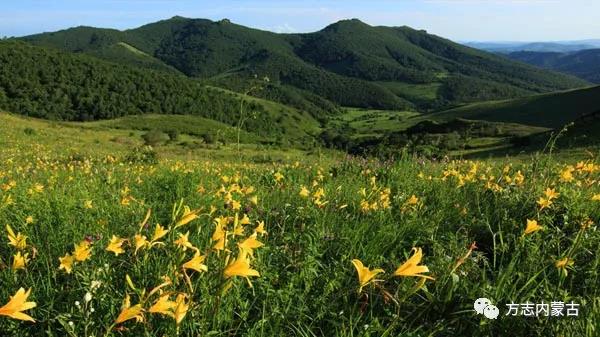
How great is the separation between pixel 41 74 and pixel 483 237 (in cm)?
14400

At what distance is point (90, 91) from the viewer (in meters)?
131

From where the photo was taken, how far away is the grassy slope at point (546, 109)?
3579 inches

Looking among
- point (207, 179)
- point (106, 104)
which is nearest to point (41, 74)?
point (106, 104)

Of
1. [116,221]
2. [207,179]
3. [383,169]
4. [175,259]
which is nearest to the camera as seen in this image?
[175,259]

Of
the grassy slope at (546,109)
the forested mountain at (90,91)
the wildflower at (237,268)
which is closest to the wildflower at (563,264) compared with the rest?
the wildflower at (237,268)

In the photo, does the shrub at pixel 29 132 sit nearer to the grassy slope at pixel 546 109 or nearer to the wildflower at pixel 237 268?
the wildflower at pixel 237 268

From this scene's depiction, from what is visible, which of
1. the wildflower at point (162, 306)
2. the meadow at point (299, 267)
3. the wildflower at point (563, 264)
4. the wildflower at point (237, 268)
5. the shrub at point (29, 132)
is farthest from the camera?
the shrub at point (29, 132)

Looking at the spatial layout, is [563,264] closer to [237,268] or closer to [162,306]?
[237,268]

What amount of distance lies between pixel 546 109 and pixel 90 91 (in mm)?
114590

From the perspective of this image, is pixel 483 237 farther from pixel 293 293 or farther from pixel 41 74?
pixel 41 74

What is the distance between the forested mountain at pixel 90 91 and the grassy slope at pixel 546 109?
53906 millimetres

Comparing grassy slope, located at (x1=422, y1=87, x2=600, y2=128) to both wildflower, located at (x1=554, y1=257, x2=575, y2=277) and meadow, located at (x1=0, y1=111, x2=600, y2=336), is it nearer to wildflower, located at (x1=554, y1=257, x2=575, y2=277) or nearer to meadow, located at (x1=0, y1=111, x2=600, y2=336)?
meadow, located at (x1=0, y1=111, x2=600, y2=336)

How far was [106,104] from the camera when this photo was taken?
12862 cm

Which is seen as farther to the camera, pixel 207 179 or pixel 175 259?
pixel 207 179
